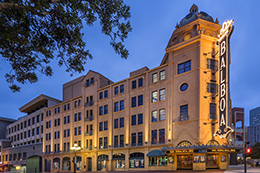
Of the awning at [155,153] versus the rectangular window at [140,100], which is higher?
the rectangular window at [140,100]

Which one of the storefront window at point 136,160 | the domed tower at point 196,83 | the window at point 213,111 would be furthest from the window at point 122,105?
the window at point 213,111

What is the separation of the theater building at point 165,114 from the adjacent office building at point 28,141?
2068 cm

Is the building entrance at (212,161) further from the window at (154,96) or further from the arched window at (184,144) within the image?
the window at (154,96)

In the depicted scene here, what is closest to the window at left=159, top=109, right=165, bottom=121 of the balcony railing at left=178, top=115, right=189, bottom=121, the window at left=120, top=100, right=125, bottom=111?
the balcony railing at left=178, top=115, right=189, bottom=121

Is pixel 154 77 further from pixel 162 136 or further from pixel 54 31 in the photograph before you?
pixel 54 31

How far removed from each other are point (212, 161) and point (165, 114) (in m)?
9.46

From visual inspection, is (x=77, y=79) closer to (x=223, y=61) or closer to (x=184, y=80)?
(x=184, y=80)

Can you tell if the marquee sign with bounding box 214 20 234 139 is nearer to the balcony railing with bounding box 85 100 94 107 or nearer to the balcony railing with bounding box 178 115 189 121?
the balcony railing with bounding box 178 115 189 121

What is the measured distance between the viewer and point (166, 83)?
147ft

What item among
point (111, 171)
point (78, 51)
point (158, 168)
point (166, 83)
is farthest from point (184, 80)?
point (78, 51)

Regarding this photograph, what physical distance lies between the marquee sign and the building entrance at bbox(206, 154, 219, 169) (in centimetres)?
361

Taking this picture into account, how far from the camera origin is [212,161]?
40.2 metres

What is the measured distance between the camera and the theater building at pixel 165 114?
131 feet

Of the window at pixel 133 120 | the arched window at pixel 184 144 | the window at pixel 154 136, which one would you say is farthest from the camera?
the window at pixel 133 120
